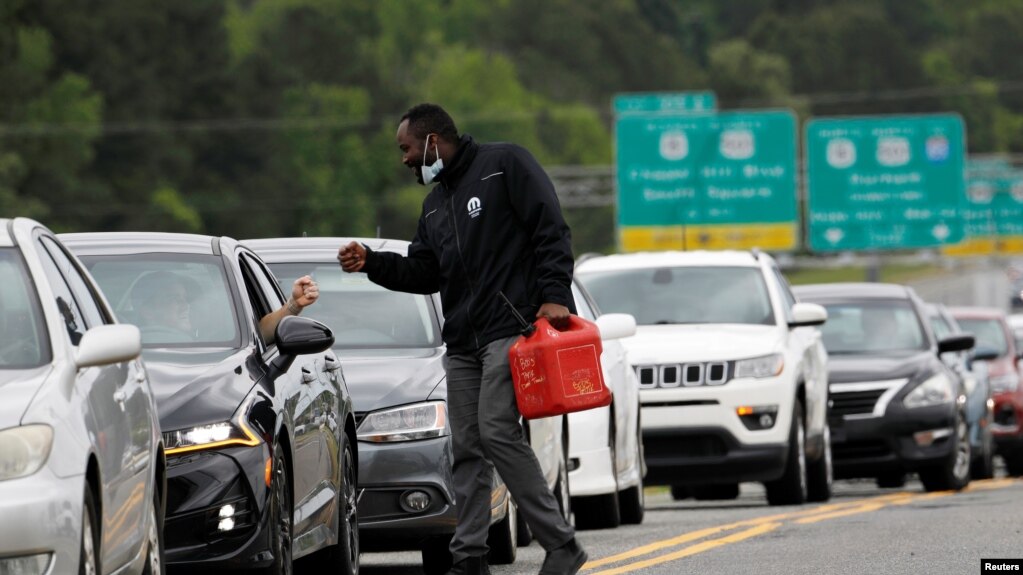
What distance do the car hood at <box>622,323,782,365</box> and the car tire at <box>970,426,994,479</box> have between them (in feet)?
21.6

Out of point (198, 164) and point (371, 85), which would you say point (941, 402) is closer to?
point (198, 164)

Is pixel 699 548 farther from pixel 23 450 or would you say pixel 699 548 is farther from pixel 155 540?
pixel 23 450

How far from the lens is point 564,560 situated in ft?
31.7

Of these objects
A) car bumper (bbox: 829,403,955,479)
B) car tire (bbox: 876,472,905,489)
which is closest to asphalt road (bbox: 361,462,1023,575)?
car bumper (bbox: 829,403,955,479)

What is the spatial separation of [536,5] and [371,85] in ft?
98.3

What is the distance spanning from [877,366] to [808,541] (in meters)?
7.83

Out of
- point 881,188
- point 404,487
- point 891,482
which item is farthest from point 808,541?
point 881,188

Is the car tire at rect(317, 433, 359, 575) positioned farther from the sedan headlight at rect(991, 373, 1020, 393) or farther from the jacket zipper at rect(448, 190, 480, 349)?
the sedan headlight at rect(991, 373, 1020, 393)

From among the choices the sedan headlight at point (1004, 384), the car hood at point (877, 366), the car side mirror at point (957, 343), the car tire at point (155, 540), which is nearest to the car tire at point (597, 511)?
the car hood at point (877, 366)

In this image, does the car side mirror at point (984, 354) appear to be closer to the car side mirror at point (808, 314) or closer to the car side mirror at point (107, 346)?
the car side mirror at point (808, 314)

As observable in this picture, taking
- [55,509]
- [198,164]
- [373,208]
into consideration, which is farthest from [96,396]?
[373,208]

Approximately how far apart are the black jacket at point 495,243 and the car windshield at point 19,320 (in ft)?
6.94

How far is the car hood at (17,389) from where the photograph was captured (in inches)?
277

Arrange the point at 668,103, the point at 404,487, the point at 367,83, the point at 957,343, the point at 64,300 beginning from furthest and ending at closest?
the point at 367,83 < the point at 668,103 < the point at 957,343 < the point at 404,487 < the point at 64,300
